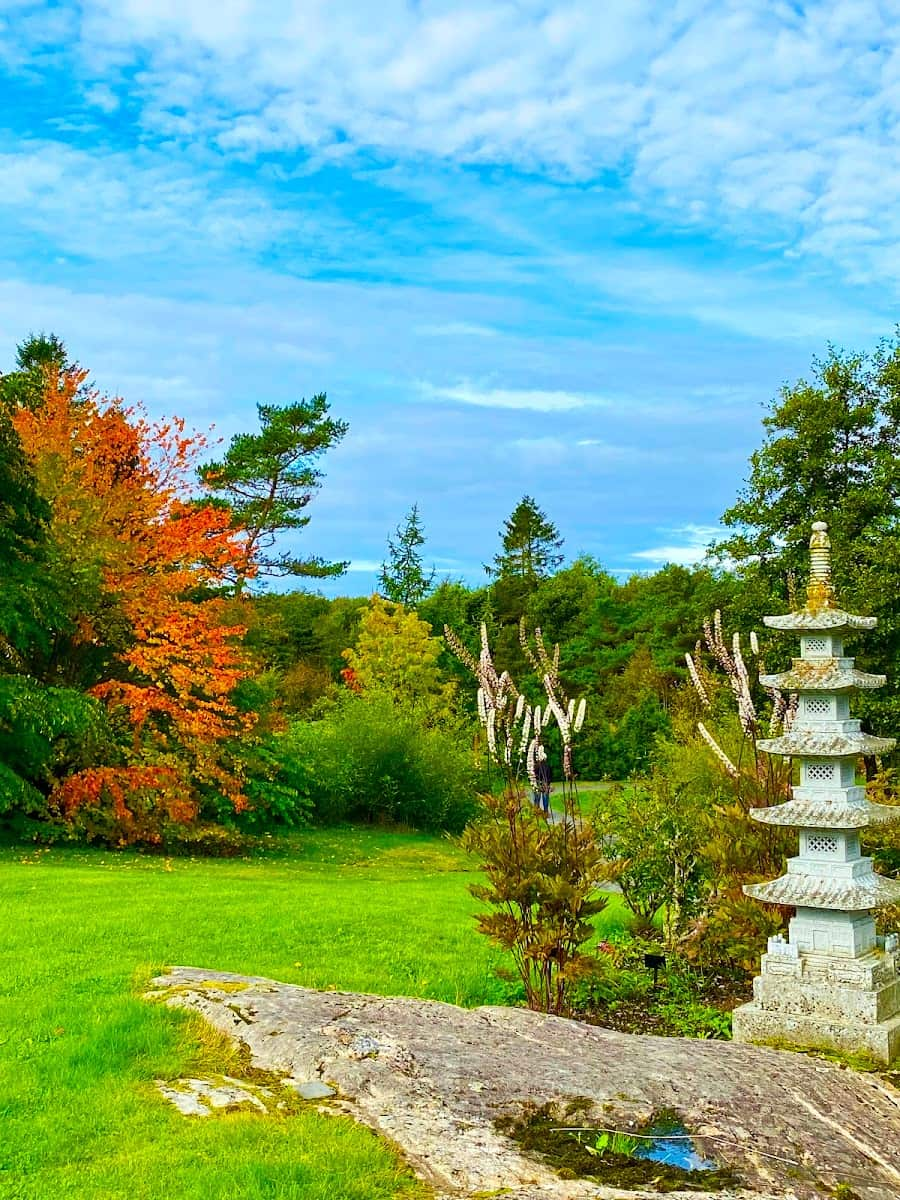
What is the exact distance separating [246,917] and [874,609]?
15.2 m

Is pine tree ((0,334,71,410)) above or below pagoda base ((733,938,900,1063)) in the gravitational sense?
above

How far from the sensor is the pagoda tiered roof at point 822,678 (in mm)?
6961

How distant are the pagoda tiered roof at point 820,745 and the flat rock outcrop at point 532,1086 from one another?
2012 millimetres

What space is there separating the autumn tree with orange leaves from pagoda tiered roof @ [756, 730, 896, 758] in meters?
11.6

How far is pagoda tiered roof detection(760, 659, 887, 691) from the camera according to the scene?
22.8ft

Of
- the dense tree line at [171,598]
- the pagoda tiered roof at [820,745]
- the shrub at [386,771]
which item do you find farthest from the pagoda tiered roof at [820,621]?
the shrub at [386,771]

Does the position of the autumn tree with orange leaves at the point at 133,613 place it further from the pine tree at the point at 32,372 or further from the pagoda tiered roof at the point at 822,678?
the pagoda tiered roof at the point at 822,678

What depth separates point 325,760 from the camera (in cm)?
2436

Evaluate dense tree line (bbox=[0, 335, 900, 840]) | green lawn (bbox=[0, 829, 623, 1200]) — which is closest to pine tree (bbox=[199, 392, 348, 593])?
dense tree line (bbox=[0, 335, 900, 840])

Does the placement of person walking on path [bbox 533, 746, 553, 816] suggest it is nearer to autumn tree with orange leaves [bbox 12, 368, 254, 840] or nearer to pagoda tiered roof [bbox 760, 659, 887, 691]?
pagoda tiered roof [bbox 760, 659, 887, 691]

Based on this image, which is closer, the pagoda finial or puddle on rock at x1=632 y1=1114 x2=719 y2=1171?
puddle on rock at x1=632 y1=1114 x2=719 y2=1171

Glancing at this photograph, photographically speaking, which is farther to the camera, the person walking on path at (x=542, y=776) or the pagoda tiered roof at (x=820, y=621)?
the pagoda tiered roof at (x=820, y=621)

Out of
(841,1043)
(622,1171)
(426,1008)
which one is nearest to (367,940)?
(426,1008)

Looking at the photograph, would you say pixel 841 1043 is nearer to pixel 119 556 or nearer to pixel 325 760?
pixel 119 556
